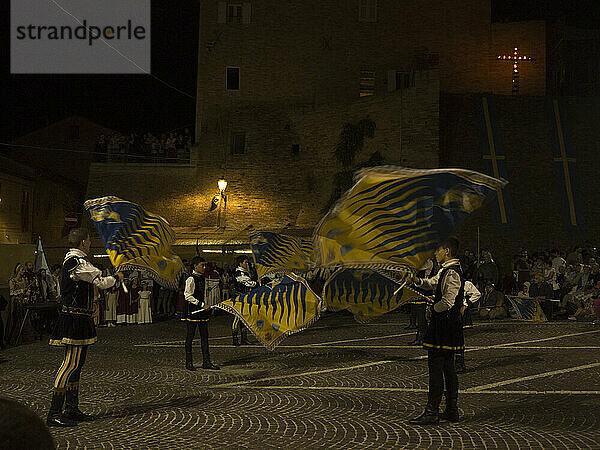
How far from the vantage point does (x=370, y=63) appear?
142 ft

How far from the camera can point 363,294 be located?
11.5m

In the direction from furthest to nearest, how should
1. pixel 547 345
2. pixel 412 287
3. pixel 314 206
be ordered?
pixel 314 206 < pixel 547 345 < pixel 412 287

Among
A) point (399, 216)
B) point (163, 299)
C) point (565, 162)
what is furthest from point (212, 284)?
point (565, 162)

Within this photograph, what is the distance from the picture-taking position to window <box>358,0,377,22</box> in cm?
4334

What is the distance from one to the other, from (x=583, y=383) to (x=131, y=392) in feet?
24.7

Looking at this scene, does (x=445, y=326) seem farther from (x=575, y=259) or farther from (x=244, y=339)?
(x=575, y=259)

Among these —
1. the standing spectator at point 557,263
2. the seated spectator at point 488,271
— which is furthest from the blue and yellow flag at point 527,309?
the seated spectator at point 488,271

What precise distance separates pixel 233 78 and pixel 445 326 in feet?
115

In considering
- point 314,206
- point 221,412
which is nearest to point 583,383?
point 221,412

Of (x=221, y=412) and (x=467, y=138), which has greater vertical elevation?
(x=467, y=138)

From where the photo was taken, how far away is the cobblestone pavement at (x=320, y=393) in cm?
865

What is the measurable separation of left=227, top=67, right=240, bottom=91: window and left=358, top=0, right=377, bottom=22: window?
8.25m

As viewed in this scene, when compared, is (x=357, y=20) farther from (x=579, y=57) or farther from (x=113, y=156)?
(x=113, y=156)

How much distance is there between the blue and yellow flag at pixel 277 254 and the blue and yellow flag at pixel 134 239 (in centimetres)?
513
